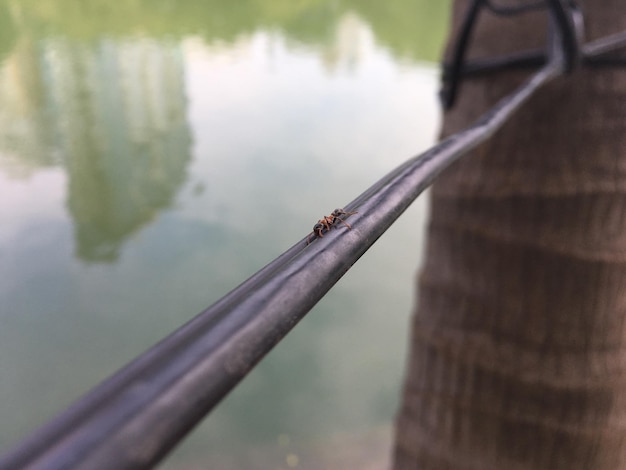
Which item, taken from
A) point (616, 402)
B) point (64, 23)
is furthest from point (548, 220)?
point (64, 23)

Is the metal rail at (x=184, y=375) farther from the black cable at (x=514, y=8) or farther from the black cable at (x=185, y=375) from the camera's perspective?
the black cable at (x=514, y=8)

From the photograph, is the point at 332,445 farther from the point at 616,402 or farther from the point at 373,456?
the point at 616,402

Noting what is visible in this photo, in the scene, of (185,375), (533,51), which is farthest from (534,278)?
(185,375)

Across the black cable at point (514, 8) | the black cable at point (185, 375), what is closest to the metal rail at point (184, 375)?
the black cable at point (185, 375)

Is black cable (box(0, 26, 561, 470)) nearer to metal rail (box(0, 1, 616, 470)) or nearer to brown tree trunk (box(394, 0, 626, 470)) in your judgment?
metal rail (box(0, 1, 616, 470))

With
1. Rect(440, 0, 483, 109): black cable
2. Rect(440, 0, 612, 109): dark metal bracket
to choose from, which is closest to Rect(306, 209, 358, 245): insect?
Rect(440, 0, 612, 109): dark metal bracket

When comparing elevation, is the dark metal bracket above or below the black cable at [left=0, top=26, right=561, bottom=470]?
above

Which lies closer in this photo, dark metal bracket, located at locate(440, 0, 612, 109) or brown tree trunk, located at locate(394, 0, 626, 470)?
dark metal bracket, located at locate(440, 0, 612, 109)
